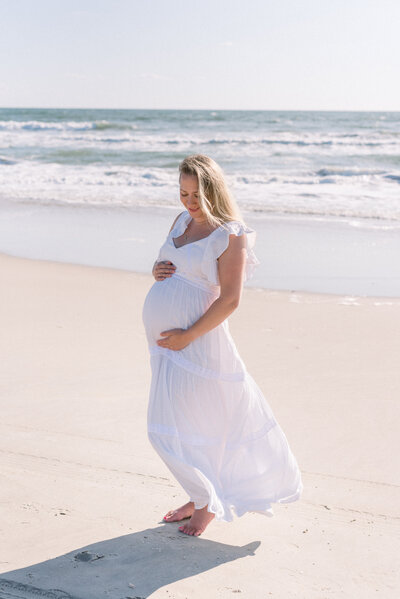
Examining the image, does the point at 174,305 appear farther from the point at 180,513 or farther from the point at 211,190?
the point at 180,513

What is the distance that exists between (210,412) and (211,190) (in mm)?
1001

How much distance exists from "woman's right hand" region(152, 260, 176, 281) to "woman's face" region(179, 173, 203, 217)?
27cm

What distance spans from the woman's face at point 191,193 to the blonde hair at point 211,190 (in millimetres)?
25

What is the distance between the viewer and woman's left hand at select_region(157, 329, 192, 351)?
3053 mm

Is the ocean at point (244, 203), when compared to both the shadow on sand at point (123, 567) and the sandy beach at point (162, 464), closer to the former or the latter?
the sandy beach at point (162, 464)

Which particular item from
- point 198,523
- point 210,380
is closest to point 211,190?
point 210,380

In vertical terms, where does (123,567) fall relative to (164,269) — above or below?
below

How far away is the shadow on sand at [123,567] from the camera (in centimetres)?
266

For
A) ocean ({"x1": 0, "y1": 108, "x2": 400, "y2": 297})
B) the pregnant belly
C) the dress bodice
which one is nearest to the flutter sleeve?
the dress bodice

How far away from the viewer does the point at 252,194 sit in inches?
714

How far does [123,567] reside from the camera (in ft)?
9.43

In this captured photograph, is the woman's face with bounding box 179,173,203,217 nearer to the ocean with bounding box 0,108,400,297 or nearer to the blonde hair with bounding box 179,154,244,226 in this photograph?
the blonde hair with bounding box 179,154,244,226

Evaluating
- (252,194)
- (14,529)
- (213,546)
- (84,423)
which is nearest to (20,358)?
(84,423)

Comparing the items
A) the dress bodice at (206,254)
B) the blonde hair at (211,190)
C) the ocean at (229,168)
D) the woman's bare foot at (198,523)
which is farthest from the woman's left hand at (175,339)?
the ocean at (229,168)
